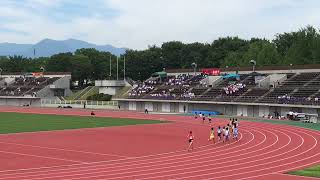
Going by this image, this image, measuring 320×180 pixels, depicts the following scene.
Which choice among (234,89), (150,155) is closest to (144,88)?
(234,89)

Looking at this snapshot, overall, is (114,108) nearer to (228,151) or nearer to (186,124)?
(186,124)

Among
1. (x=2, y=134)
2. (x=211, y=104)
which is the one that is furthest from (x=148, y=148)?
(x=211, y=104)

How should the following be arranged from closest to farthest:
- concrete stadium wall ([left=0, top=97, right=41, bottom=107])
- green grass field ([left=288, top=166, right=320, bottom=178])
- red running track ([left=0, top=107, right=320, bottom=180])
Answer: green grass field ([left=288, top=166, right=320, bottom=178])
red running track ([left=0, top=107, right=320, bottom=180])
concrete stadium wall ([left=0, top=97, right=41, bottom=107])

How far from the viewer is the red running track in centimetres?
2344

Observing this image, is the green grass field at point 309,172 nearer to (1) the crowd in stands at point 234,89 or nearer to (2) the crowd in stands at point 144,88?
(1) the crowd in stands at point 234,89

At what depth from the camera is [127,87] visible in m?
105

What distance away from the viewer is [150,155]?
29828mm

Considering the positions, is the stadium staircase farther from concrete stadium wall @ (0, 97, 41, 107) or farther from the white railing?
the white railing

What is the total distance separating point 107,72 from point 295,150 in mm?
98281

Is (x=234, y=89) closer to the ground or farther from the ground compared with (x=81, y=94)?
farther from the ground

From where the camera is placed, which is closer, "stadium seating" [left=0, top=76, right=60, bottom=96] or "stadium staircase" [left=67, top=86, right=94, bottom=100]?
"stadium seating" [left=0, top=76, right=60, bottom=96]

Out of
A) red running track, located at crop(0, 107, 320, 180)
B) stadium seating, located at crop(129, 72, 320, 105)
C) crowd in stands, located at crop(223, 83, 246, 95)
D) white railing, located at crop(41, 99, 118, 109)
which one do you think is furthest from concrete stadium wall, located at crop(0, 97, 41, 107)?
red running track, located at crop(0, 107, 320, 180)

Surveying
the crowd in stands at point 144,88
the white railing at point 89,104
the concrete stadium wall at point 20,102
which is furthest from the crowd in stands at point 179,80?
the concrete stadium wall at point 20,102

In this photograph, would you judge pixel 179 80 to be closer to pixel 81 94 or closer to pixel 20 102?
pixel 81 94
